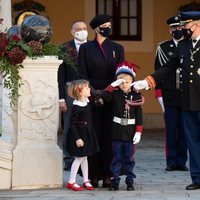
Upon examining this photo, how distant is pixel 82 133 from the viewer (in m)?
9.05

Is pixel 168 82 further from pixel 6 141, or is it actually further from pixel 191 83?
pixel 6 141

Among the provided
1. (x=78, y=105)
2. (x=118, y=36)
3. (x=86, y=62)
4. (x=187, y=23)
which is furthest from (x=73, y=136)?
(x=118, y=36)

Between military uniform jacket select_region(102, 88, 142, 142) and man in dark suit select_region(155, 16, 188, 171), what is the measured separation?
2.04 metres

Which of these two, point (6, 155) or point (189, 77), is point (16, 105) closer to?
point (6, 155)

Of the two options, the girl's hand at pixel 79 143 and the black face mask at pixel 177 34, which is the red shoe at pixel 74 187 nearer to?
the girl's hand at pixel 79 143

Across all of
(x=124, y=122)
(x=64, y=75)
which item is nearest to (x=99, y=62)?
(x=124, y=122)

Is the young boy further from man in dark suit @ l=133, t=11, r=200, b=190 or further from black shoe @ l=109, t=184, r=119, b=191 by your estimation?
man in dark suit @ l=133, t=11, r=200, b=190

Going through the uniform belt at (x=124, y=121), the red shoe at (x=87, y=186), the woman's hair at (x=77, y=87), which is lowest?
the red shoe at (x=87, y=186)

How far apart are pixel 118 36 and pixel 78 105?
8974 millimetres

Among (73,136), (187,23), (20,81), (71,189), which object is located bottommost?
(71,189)

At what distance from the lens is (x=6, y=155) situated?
909 centimetres

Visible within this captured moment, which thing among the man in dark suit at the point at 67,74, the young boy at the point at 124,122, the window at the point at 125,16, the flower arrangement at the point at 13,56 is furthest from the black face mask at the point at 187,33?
the window at the point at 125,16

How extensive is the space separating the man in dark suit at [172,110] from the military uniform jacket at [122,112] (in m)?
2.04

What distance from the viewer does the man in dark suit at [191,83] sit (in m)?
8.99
